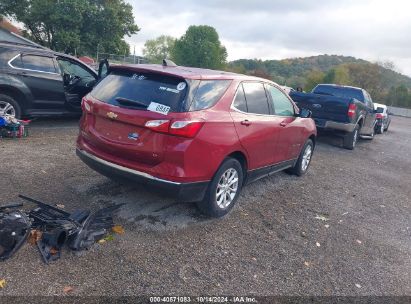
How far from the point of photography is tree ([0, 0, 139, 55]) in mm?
30250

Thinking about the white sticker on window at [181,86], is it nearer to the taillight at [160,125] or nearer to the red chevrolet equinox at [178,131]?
the red chevrolet equinox at [178,131]

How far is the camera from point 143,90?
12.9 feet

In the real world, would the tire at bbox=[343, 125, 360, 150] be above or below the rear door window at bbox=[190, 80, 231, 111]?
below

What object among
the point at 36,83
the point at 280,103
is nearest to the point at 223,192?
the point at 280,103

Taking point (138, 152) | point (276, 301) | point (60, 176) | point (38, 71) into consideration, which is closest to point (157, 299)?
point (276, 301)

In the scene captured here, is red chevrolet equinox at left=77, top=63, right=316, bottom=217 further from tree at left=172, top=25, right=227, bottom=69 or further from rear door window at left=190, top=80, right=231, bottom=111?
tree at left=172, top=25, right=227, bottom=69

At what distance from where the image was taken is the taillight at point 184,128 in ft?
11.9

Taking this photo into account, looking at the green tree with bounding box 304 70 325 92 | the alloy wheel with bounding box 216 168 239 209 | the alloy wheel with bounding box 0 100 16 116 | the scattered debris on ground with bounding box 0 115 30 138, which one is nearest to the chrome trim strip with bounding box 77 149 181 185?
the alloy wheel with bounding box 216 168 239 209

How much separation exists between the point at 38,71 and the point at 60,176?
144 inches

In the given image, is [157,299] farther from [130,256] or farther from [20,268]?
[20,268]

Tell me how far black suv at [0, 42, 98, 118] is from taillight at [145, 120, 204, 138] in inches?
191

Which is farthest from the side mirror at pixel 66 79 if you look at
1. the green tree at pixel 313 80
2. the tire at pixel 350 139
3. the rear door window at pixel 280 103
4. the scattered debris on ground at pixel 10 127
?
the green tree at pixel 313 80

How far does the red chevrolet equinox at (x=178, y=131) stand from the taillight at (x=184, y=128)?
10 millimetres

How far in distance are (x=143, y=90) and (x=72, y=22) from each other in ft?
99.5
